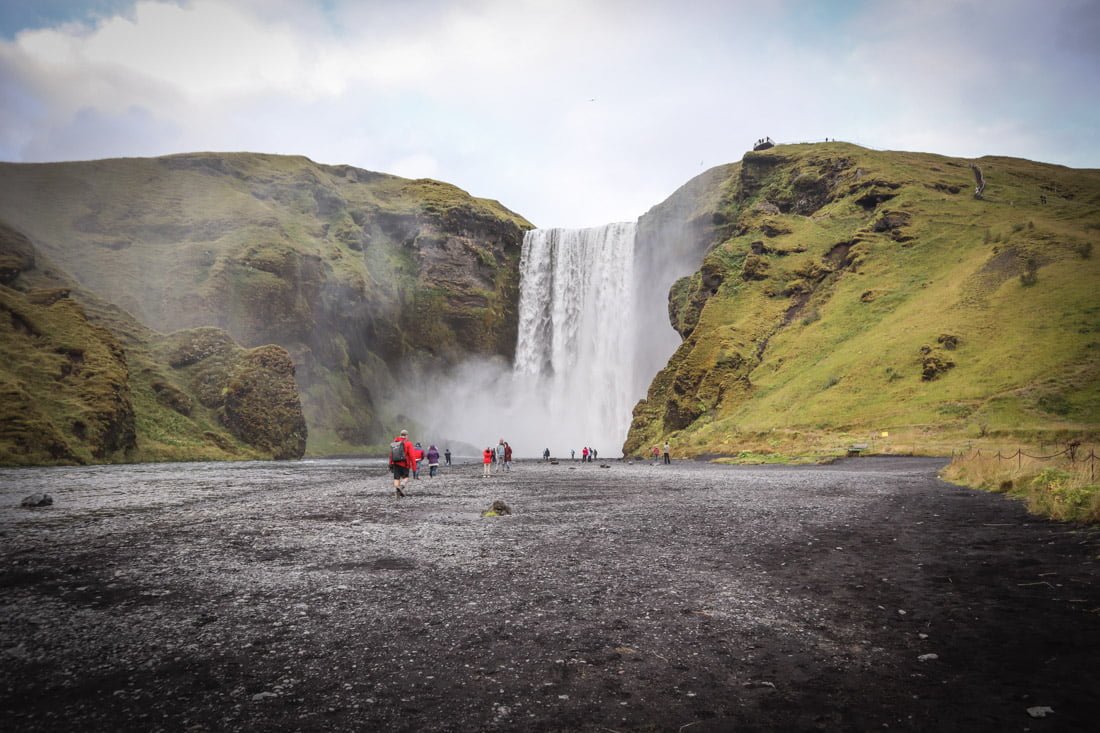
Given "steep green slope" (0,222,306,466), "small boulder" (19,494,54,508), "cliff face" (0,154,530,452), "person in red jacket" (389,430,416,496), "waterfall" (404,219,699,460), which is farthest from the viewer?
"waterfall" (404,219,699,460)

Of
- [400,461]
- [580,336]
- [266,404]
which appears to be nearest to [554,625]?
[400,461]

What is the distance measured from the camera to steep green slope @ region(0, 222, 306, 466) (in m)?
40.5

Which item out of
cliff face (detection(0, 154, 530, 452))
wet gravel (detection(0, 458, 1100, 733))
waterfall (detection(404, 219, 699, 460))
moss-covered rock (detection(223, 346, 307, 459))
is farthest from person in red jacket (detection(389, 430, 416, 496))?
cliff face (detection(0, 154, 530, 452))

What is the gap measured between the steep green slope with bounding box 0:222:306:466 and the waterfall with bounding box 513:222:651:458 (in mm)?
38515

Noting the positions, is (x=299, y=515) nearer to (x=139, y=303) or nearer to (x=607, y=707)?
(x=607, y=707)

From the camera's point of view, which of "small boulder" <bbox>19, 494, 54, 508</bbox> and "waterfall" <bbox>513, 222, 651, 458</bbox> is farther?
"waterfall" <bbox>513, 222, 651, 458</bbox>

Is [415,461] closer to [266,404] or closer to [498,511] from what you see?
[498,511]

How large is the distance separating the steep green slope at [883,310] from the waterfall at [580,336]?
11.0 metres

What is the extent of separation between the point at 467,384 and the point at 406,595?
10048cm

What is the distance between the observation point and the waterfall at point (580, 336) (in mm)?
86562

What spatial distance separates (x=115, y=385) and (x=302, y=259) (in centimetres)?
4959

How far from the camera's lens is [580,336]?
91000 millimetres

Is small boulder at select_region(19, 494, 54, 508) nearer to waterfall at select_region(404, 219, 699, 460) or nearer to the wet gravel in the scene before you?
the wet gravel

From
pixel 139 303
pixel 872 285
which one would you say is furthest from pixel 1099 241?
pixel 139 303
